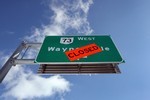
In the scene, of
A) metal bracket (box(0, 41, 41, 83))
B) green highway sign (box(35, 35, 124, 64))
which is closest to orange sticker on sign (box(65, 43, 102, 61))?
green highway sign (box(35, 35, 124, 64))

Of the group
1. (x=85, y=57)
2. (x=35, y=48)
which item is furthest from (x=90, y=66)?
(x=35, y=48)

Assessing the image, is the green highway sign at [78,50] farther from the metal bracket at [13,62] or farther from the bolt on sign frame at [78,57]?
the metal bracket at [13,62]

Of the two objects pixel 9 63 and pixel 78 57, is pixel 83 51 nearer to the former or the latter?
pixel 78 57

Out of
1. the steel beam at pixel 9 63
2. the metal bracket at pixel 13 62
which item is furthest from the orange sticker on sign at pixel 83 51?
the steel beam at pixel 9 63

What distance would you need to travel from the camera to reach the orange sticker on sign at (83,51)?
7.46 m

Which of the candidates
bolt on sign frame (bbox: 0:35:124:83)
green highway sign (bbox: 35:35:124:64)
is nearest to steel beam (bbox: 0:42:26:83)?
bolt on sign frame (bbox: 0:35:124:83)

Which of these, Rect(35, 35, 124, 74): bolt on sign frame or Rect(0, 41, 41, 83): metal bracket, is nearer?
Rect(35, 35, 124, 74): bolt on sign frame

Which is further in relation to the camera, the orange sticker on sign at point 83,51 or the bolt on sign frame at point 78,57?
the orange sticker on sign at point 83,51

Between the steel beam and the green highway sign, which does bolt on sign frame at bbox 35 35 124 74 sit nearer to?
the green highway sign

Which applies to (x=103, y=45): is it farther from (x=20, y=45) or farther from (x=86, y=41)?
(x=20, y=45)

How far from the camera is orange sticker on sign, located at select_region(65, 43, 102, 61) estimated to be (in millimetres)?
7462

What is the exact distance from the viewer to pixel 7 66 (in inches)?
307

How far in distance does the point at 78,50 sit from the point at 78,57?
547 millimetres

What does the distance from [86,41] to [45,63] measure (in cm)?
177
